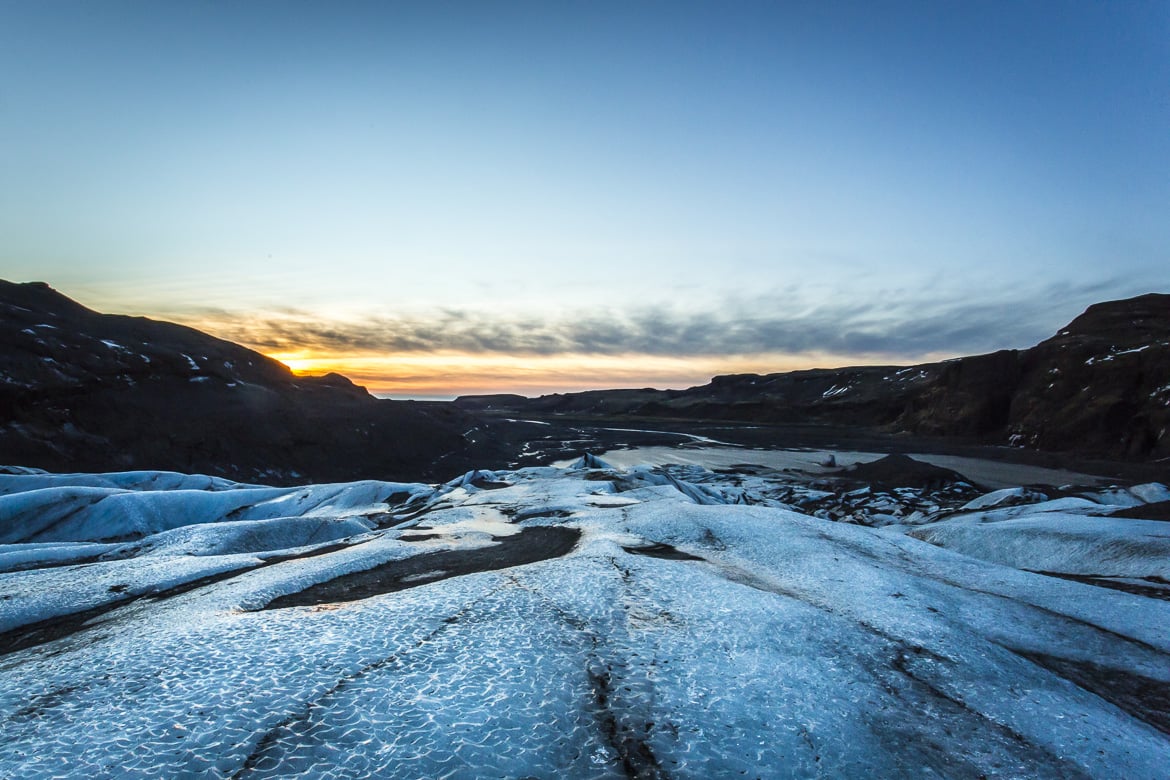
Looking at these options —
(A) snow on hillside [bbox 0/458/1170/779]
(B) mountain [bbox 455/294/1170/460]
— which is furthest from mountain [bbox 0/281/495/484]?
(B) mountain [bbox 455/294/1170/460]

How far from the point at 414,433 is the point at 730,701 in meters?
31.8

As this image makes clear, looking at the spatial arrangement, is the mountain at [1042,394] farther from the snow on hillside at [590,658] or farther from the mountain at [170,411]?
the mountain at [170,411]

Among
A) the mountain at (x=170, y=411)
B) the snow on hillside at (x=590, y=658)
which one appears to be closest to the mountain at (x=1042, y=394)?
the snow on hillside at (x=590, y=658)

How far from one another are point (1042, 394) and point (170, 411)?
6822cm

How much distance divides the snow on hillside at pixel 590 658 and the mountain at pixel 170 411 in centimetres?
1617

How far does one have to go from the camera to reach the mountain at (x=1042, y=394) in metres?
38.6

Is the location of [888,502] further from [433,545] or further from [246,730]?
[246,730]

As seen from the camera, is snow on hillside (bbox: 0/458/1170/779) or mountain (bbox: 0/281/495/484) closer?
snow on hillside (bbox: 0/458/1170/779)

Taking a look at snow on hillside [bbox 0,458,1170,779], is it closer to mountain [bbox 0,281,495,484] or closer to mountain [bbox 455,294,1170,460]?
mountain [bbox 0,281,495,484]

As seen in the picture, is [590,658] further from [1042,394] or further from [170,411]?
[1042,394]

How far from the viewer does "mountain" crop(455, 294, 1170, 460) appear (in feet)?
127

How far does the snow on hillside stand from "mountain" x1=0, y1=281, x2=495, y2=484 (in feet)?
53.1

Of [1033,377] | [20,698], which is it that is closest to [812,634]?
[20,698]

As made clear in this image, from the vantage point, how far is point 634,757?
3.31 m
